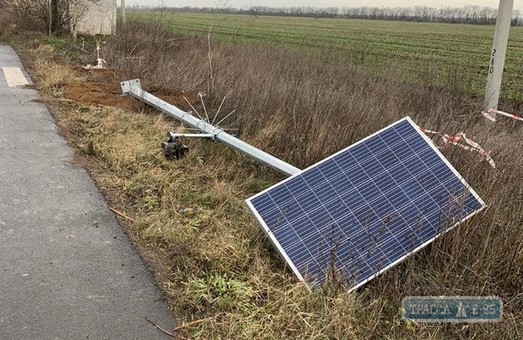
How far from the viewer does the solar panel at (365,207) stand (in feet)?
10.5

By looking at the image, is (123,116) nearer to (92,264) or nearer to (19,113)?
(19,113)

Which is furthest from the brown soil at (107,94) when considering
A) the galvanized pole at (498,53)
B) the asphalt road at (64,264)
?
the galvanized pole at (498,53)

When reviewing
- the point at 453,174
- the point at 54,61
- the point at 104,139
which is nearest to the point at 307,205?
the point at 453,174

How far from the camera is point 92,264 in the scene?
3471 millimetres

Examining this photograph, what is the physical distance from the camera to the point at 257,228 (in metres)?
3.85

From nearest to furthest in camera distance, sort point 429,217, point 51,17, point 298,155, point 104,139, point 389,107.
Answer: point 429,217
point 298,155
point 104,139
point 389,107
point 51,17

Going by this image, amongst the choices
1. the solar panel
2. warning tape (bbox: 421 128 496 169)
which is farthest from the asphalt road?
warning tape (bbox: 421 128 496 169)

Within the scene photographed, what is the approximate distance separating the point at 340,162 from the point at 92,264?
6.53 ft

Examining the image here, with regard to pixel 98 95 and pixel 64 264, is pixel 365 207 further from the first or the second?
pixel 98 95

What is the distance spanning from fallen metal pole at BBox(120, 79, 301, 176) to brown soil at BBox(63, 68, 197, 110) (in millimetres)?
210

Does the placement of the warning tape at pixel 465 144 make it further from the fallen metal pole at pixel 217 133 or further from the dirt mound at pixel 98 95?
the dirt mound at pixel 98 95

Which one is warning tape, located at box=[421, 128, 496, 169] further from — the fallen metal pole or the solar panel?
the fallen metal pole

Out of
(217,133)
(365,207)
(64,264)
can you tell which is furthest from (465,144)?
(64,264)

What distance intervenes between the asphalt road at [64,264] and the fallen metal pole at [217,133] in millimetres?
1480
